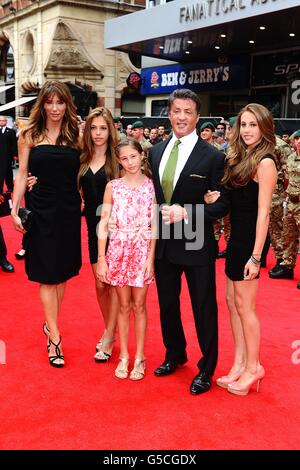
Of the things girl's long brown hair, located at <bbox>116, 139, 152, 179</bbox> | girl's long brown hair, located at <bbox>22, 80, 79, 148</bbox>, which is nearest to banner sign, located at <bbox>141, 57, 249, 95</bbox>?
girl's long brown hair, located at <bbox>22, 80, 79, 148</bbox>

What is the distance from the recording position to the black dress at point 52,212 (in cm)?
332

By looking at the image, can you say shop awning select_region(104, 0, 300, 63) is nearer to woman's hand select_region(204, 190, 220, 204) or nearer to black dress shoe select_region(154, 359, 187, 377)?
woman's hand select_region(204, 190, 220, 204)

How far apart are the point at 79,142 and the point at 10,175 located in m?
2.87

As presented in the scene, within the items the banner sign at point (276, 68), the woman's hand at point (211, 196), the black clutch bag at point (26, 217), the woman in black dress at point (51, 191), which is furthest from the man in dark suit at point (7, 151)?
the banner sign at point (276, 68)

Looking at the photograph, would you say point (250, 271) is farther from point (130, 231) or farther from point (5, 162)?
point (5, 162)

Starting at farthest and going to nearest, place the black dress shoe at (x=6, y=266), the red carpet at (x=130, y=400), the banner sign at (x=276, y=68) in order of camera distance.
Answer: the banner sign at (x=276, y=68) < the black dress shoe at (x=6, y=266) < the red carpet at (x=130, y=400)

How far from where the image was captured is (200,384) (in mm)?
3090

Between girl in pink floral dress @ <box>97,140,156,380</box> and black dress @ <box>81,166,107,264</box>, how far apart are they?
12 centimetres

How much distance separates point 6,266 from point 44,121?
9.37 feet

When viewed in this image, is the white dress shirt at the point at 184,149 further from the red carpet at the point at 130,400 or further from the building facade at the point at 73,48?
the building facade at the point at 73,48

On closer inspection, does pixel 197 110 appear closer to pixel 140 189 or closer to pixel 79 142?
pixel 140 189

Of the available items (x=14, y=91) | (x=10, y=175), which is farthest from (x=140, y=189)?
(x=14, y=91)

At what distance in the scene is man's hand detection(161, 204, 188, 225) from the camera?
2869 mm

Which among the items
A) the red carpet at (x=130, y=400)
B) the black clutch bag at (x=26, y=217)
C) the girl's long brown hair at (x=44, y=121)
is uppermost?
the girl's long brown hair at (x=44, y=121)
